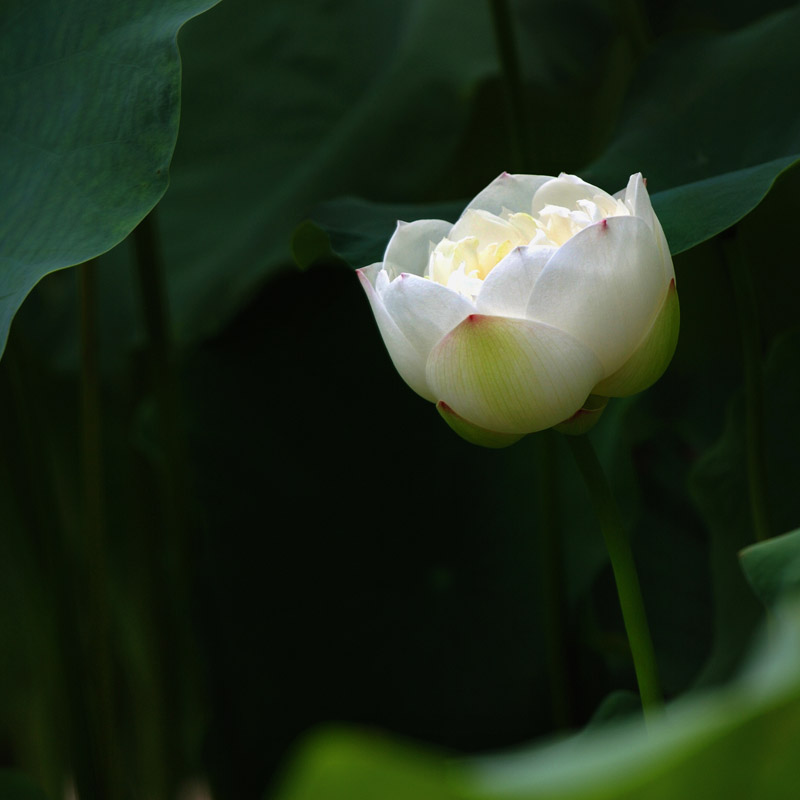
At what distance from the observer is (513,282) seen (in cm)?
31

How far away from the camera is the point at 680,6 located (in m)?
0.92

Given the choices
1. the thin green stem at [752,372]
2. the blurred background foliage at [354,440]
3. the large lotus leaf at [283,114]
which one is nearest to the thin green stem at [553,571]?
the blurred background foliage at [354,440]

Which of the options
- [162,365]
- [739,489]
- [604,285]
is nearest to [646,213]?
[604,285]

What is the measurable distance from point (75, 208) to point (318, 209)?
0.46 ft

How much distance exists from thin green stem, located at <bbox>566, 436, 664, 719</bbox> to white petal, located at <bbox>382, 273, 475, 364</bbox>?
6cm

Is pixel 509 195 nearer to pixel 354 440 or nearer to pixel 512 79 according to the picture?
pixel 512 79

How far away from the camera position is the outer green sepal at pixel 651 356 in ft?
1.06

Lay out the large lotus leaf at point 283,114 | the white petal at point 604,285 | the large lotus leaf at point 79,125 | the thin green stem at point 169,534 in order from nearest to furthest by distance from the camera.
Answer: the white petal at point 604,285
the large lotus leaf at point 79,125
the thin green stem at point 169,534
the large lotus leaf at point 283,114

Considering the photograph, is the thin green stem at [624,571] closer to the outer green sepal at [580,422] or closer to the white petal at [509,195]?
the outer green sepal at [580,422]

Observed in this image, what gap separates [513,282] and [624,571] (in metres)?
0.11

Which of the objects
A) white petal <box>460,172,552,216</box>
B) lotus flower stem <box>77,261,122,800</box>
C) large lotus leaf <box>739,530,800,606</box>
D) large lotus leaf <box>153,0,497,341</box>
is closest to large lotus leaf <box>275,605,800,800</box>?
large lotus leaf <box>739,530,800,606</box>

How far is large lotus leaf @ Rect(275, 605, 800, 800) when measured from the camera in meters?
0.15

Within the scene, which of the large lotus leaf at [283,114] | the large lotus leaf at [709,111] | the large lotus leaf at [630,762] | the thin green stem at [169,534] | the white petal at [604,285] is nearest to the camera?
the large lotus leaf at [630,762]

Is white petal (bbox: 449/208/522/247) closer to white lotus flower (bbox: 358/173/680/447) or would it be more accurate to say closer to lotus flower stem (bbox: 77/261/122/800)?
white lotus flower (bbox: 358/173/680/447)
